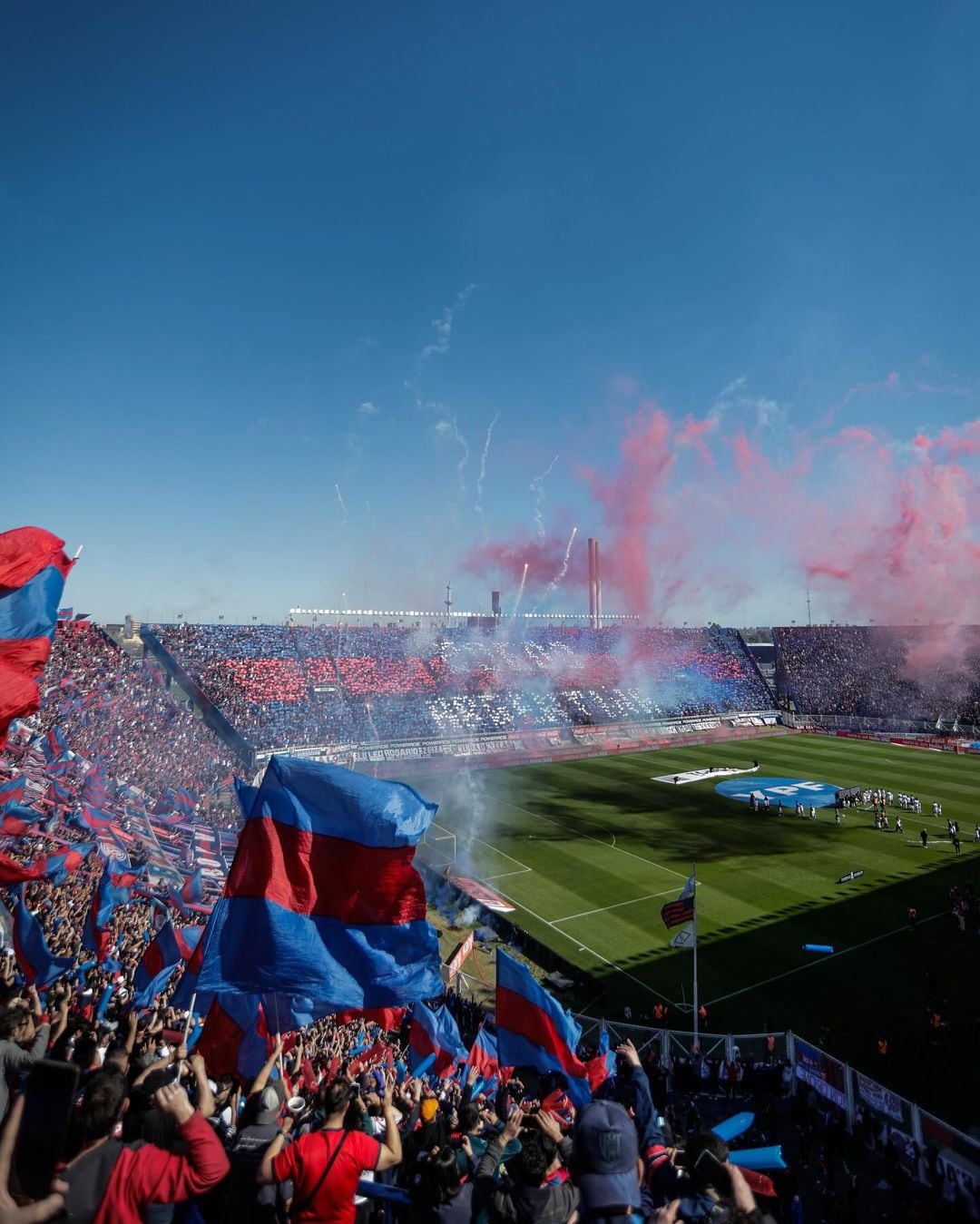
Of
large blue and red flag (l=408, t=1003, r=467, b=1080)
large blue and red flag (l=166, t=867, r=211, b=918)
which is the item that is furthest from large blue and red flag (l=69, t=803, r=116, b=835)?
large blue and red flag (l=408, t=1003, r=467, b=1080)

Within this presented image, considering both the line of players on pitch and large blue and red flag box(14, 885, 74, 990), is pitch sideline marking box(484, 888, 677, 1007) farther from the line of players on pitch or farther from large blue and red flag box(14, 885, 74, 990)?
the line of players on pitch

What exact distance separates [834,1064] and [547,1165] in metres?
13.0

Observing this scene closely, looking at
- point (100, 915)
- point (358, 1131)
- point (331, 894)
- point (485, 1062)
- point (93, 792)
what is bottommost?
point (485, 1062)

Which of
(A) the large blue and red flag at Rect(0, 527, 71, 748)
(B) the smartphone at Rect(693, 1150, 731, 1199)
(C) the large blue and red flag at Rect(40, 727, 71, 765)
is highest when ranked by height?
(A) the large blue and red flag at Rect(0, 527, 71, 748)

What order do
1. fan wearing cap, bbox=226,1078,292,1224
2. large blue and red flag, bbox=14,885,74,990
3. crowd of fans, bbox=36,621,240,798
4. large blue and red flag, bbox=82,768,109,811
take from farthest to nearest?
crowd of fans, bbox=36,621,240,798 < large blue and red flag, bbox=82,768,109,811 < large blue and red flag, bbox=14,885,74,990 < fan wearing cap, bbox=226,1078,292,1224

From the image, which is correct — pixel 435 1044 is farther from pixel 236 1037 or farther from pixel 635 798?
pixel 635 798

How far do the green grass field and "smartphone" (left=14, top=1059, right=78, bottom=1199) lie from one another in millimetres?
17400

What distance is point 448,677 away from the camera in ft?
212

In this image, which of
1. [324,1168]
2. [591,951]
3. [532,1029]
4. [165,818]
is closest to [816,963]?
[591,951]

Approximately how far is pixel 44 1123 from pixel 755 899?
26682 mm

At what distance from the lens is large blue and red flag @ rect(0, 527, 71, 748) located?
29.9 feet

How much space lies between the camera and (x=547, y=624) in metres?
83.0

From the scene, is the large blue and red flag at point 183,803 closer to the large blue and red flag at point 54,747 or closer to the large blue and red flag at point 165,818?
the large blue and red flag at point 165,818

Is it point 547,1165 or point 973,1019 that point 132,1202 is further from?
point 973,1019
